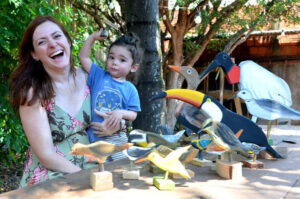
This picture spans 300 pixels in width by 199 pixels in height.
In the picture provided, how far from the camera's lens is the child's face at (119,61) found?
1735 mm

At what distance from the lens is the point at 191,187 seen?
1.22m

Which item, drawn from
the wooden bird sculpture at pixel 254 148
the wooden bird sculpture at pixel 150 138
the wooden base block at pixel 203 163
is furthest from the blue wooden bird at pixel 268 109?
the wooden bird sculpture at pixel 150 138

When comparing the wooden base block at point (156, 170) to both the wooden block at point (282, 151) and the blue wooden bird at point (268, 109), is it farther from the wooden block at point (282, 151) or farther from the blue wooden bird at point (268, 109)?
the wooden block at point (282, 151)

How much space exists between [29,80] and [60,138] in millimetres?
352

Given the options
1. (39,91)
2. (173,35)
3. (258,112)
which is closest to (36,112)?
(39,91)

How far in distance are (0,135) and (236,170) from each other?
6.96 feet

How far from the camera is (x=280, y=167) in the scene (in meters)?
1.56

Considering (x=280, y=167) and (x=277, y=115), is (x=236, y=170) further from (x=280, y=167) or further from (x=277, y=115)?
(x=277, y=115)

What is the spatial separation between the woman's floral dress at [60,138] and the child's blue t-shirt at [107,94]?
0.09m

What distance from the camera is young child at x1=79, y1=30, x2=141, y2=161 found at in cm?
172

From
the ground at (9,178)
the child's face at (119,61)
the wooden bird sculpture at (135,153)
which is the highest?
the child's face at (119,61)

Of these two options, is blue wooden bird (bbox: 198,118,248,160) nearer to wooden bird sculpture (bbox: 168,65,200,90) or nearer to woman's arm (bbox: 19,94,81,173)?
wooden bird sculpture (bbox: 168,65,200,90)

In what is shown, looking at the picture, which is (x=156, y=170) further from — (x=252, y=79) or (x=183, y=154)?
(x=252, y=79)

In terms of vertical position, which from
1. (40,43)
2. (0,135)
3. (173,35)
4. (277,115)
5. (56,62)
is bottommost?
(0,135)
